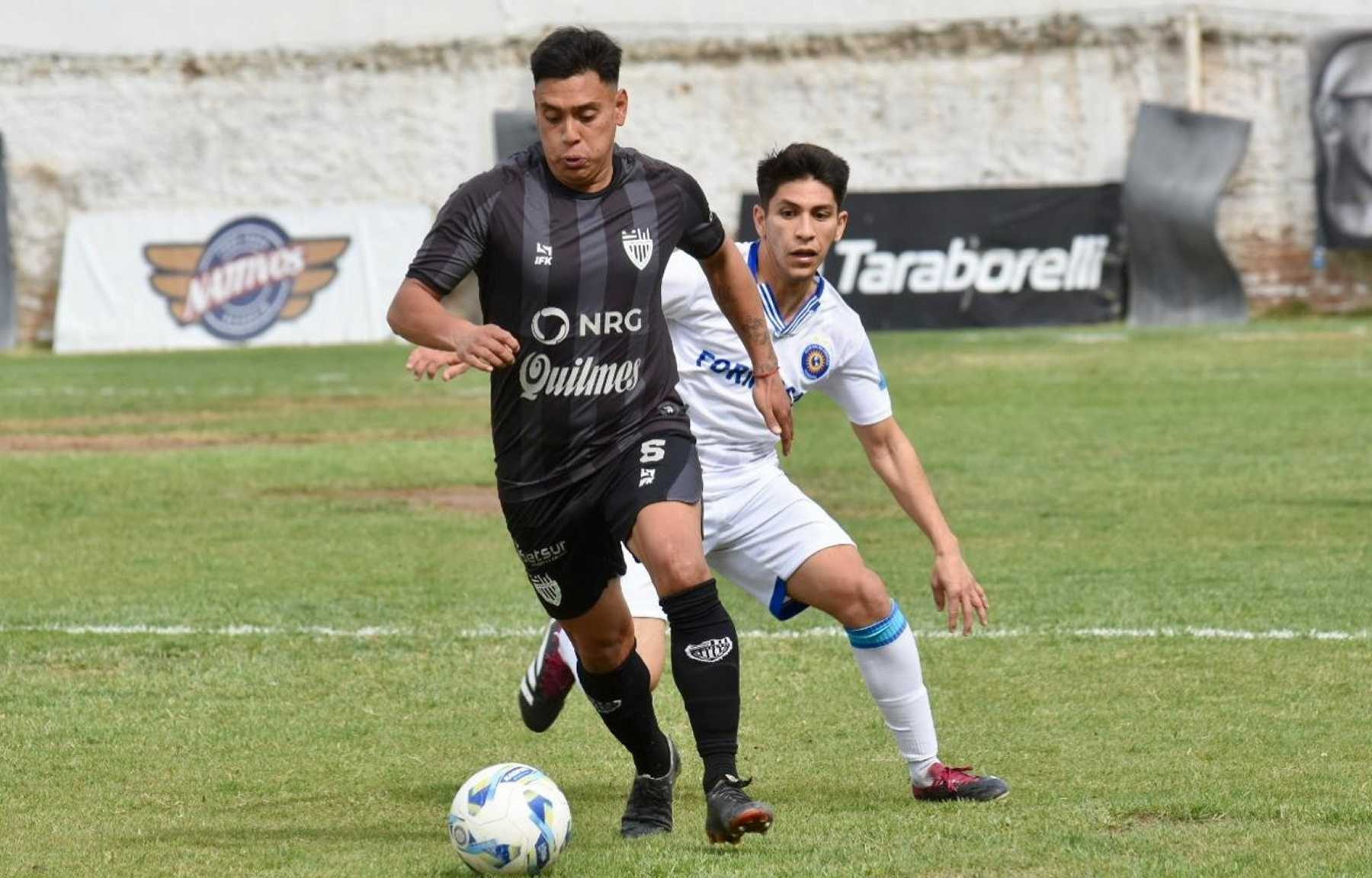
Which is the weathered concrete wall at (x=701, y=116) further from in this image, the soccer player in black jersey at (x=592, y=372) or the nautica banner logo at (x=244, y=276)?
the soccer player in black jersey at (x=592, y=372)

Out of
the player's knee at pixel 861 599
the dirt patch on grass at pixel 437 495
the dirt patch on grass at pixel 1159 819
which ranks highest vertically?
the player's knee at pixel 861 599

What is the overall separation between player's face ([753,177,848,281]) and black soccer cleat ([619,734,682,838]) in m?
1.73

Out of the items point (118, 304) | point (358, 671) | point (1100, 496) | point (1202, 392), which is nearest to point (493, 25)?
point (118, 304)

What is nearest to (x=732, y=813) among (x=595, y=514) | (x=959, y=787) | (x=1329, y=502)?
(x=595, y=514)

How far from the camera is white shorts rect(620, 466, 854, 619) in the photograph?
6.76m

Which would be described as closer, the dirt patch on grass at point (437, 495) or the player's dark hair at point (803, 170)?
the player's dark hair at point (803, 170)

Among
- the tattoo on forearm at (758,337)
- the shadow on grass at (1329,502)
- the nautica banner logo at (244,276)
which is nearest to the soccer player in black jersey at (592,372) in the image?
the tattoo on forearm at (758,337)

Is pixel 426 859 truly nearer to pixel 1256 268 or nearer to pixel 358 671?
pixel 358 671

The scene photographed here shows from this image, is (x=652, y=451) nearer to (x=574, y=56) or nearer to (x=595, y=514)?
(x=595, y=514)

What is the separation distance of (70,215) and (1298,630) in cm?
2923

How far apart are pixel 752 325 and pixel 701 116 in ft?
96.3

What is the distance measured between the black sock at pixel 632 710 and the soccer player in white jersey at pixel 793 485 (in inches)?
22.9

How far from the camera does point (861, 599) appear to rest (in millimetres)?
6570

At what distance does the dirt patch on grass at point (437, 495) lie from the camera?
1496 cm
